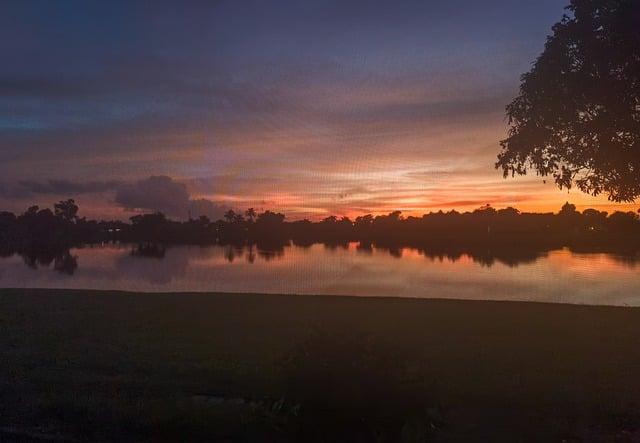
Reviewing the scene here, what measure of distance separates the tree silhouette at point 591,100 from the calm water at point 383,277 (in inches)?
541

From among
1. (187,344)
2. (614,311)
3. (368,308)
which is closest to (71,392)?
(187,344)

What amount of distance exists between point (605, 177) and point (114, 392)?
804 cm

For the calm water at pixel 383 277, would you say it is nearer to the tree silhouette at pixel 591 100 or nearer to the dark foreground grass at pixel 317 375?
the dark foreground grass at pixel 317 375

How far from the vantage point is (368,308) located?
15500mm

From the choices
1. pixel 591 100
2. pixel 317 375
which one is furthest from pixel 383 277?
pixel 317 375

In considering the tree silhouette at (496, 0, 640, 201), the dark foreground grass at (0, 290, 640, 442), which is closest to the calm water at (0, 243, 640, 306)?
the dark foreground grass at (0, 290, 640, 442)

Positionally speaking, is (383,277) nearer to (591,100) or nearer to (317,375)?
(591,100)

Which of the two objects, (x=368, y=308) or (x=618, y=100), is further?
(x=368, y=308)

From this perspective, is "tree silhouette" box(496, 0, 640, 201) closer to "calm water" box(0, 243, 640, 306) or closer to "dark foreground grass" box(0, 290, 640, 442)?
"dark foreground grass" box(0, 290, 640, 442)

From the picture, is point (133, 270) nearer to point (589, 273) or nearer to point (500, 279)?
point (500, 279)

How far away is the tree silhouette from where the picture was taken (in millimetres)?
9485

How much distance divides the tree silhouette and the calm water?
13739mm

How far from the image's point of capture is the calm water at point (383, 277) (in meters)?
26.7

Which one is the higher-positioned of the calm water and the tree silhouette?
the tree silhouette
